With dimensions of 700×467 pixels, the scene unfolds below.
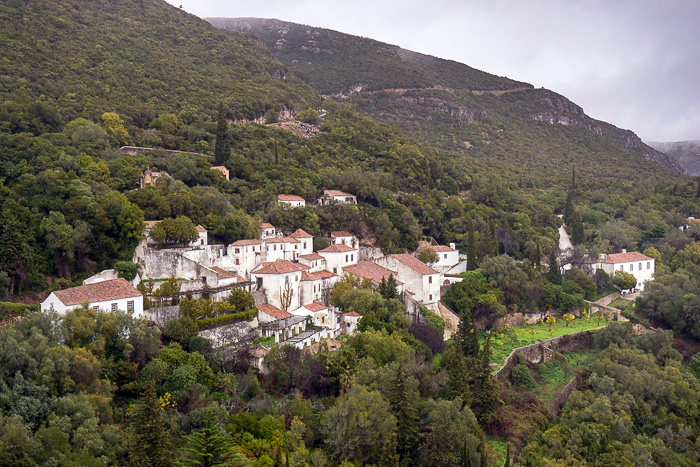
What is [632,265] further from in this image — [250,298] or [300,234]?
[250,298]

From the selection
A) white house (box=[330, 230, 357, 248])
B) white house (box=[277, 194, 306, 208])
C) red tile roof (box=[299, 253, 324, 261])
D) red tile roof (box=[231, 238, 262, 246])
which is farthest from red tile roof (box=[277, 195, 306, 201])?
red tile roof (box=[231, 238, 262, 246])

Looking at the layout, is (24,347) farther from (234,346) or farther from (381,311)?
(381,311)

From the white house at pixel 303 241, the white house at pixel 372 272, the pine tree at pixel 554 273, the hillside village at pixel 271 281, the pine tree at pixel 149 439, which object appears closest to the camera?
the pine tree at pixel 149 439

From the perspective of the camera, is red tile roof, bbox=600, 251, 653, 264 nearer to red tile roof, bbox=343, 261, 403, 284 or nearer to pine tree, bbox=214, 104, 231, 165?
red tile roof, bbox=343, 261, 403, 284

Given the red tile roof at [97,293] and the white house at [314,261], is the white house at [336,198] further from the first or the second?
the red tile roof at [97,293]

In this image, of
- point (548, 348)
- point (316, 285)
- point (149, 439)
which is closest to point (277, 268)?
point (316, 285)

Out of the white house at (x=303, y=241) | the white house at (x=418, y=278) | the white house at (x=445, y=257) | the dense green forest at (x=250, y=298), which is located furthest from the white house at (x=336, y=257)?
the white house at (x=445, y=257)
